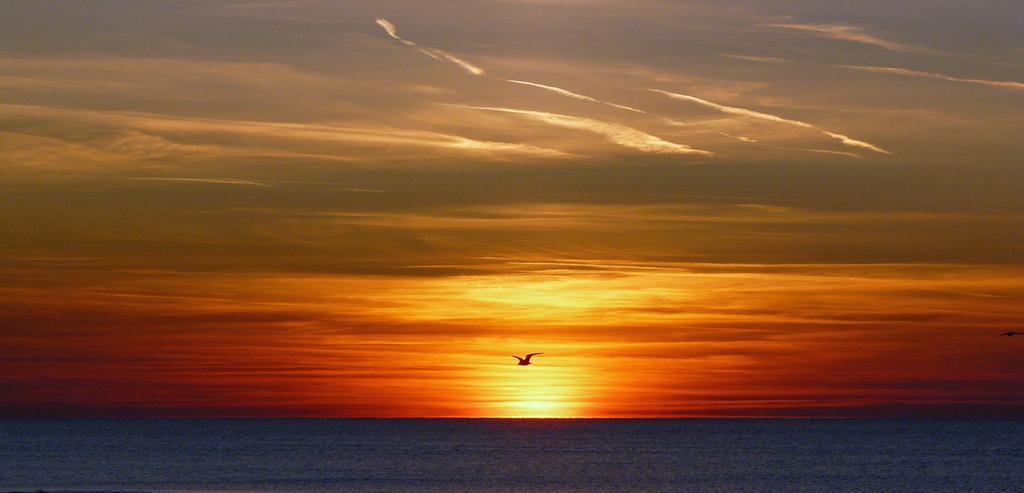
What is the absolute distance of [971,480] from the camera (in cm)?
15662

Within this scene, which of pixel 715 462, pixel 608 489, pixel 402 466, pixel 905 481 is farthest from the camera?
pixel 715 462

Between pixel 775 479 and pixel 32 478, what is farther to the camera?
pixel 775 479

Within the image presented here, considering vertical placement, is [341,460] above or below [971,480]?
below

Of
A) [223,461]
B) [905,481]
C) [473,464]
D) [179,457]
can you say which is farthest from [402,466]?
[905,481]

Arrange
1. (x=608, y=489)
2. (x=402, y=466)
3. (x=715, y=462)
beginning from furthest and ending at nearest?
(x=715, y=462) < (x=402, y=466) < (x=608, y=489)

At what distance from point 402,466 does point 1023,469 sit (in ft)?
245

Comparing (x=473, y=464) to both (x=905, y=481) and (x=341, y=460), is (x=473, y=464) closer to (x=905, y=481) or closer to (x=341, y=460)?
(x=341, y=460)

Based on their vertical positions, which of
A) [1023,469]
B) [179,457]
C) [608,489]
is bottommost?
[179,457]

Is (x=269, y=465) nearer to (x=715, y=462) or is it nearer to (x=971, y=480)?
(x=715, y=462)

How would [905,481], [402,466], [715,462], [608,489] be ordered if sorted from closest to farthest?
[608,489], [905,481], [402,466], [715,462]

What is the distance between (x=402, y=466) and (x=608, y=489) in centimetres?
4446

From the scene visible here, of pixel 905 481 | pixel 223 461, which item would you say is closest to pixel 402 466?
pixel 223 461

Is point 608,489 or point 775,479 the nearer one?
point 608,489

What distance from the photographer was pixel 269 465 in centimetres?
17525
